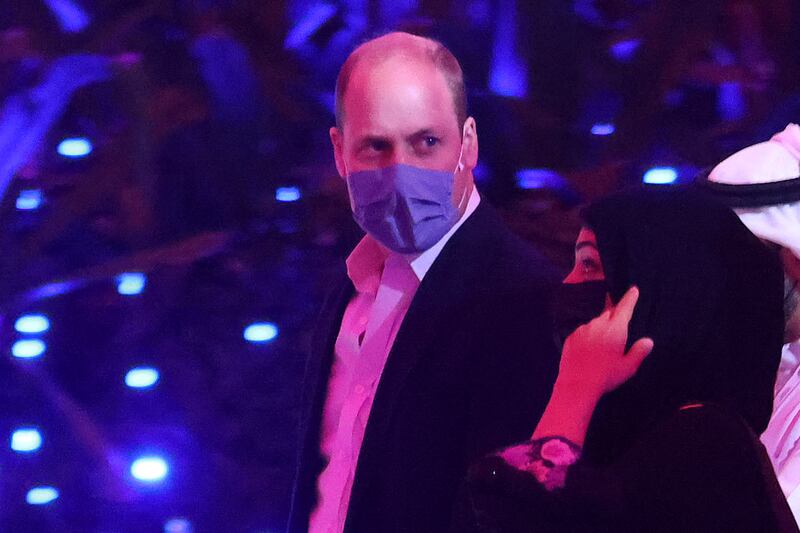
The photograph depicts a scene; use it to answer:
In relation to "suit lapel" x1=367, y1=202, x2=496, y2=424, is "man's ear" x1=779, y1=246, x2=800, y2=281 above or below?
below

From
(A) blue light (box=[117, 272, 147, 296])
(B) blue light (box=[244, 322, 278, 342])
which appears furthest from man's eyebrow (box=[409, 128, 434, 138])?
(A) blue light (box=[117, 272, 147, 296])

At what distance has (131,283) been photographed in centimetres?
273

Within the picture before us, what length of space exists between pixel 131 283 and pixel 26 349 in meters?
0.37

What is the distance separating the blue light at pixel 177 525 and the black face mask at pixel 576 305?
6.18ft

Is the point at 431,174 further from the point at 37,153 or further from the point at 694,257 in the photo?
the point at 37,153

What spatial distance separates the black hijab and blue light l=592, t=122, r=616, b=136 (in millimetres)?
1374

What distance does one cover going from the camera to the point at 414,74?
1.57m


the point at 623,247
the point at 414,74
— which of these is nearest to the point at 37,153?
the point at 414,74

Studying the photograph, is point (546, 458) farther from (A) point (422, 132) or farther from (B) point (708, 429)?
(A) point (422, 132)

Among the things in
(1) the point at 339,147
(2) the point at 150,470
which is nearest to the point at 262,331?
(2) the point at 150,470

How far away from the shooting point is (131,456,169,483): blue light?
273cm

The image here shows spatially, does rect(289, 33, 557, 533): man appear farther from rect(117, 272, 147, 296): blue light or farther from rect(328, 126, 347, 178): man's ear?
rect(117, 272, 147, 296): blue light

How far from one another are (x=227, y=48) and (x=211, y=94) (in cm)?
14

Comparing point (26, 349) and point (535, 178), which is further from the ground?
point (26, 349)
